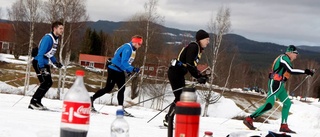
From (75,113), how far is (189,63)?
4497mm

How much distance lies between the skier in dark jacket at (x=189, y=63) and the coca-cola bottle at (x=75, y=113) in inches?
165

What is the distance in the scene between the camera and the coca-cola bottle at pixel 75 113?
294 cm

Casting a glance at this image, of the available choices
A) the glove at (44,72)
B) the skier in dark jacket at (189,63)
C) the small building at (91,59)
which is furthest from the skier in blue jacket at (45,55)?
the small building at (91,59)

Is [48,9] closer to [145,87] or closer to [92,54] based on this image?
[145,87]

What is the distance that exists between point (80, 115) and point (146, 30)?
3917 centimetres

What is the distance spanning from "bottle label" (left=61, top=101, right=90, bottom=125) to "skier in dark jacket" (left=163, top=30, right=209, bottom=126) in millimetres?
4217

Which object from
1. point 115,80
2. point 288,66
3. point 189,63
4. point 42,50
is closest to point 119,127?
point 189,63

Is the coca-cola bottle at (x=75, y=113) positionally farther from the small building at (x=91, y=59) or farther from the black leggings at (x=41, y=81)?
the small building at (x=91, y=59)

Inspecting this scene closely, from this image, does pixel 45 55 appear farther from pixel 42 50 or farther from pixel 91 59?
pixel 91 59

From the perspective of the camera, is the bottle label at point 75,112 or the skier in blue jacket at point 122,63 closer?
the bottle label at point 75,112

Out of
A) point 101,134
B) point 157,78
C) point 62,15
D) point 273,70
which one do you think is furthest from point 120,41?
point 101,134

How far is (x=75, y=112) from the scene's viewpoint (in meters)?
2.93

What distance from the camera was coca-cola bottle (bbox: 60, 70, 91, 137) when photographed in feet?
9.63

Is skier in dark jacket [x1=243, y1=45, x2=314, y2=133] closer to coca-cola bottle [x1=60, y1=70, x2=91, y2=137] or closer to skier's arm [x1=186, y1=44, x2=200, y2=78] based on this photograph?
skier's arm [x1=186, y1=44, x2=200, y2=78]
